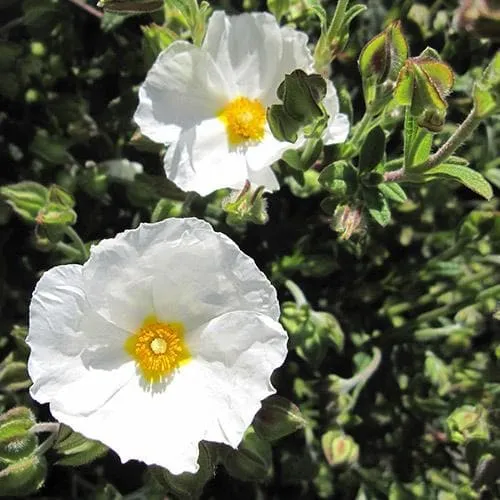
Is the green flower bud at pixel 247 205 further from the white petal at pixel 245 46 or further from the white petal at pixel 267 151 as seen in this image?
the white petal at pixel 245 46

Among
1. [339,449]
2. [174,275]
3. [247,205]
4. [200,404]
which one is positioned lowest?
[339,449]

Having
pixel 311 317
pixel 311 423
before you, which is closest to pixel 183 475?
pixel 311 317

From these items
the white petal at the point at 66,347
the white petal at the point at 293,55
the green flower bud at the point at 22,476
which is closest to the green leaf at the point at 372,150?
the white petal at the point at 293,55

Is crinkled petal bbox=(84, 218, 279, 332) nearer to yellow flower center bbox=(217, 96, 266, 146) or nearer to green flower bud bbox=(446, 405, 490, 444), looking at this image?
yellow flower center bbox=(217, 96, 266, 146)

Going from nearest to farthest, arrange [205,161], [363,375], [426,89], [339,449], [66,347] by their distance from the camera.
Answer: [426,89] → [66,347] → [205,161] → [339,449] → [363,375]

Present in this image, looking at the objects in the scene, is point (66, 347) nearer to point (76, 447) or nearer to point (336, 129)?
point (76, 447)

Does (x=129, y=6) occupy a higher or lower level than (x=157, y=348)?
higher

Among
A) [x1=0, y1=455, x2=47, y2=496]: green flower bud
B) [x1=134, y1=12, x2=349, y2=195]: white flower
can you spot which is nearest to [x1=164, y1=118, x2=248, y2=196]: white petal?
[x1=134, y1=12, x2=349, y2=195]: white flower

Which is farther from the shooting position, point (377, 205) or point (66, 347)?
point (377, 205)

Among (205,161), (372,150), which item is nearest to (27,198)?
(205,161)

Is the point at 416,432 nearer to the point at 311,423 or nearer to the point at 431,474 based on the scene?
the point at 431,474
